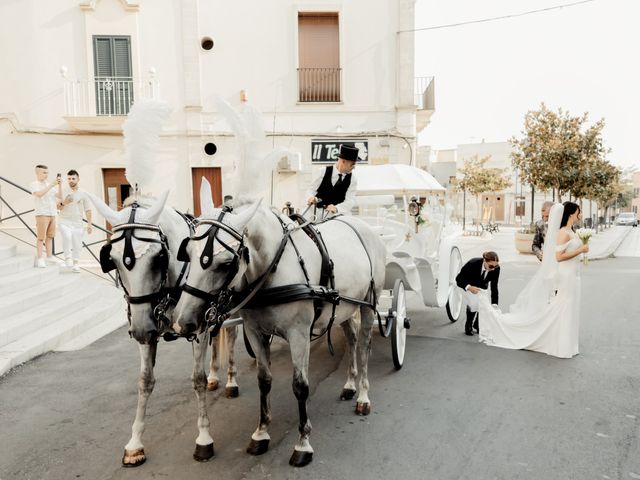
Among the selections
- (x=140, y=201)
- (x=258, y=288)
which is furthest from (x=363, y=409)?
(x=140, y=201)

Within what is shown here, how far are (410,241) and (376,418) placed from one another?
9.75 feet

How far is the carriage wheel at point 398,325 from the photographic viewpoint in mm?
4914

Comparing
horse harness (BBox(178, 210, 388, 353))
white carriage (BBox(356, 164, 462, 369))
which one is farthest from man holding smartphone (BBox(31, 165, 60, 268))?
horse harness (BBox(178, 210, 388, 353))

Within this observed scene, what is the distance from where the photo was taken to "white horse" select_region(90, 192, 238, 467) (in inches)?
112

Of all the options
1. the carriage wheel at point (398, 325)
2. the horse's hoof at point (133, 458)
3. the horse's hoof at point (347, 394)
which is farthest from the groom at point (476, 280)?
the horse's hoof at point (133, 458)

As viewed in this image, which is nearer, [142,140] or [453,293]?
[142,140]

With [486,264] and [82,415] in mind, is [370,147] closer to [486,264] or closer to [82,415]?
[486,264]

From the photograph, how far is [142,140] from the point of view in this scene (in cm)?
319

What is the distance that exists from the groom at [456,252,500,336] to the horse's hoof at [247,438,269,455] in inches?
155

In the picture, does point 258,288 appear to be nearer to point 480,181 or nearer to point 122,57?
Answer: point 122,57

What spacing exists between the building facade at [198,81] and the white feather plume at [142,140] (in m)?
9.52

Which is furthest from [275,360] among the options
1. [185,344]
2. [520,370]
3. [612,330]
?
[612,330]

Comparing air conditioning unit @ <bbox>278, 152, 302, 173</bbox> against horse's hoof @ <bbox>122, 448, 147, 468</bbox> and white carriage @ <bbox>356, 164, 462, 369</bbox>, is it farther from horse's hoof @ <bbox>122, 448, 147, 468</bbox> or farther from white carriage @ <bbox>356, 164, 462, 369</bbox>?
horse's hoof @ <bbox>122, 448, 147, 468</bbox>

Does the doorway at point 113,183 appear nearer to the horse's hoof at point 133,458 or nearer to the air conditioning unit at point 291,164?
the air conditioning unit at point 291,164
